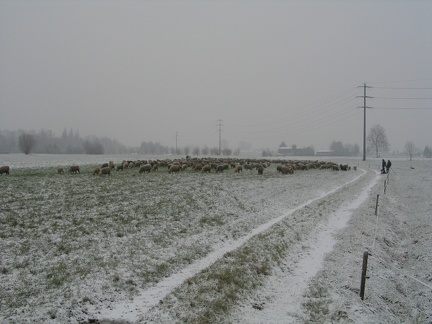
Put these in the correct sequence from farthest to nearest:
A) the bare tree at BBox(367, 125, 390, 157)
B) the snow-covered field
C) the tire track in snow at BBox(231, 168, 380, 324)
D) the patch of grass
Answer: the bare tree at BBox(367, 125, 390, 157) < the patch of grass < the tire track in snow at BBox(231, 168, 380, 324) < the snow-covered field

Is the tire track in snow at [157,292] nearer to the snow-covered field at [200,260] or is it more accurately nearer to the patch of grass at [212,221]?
the snow-covered field at [200,260]

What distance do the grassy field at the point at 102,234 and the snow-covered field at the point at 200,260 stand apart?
49 mm

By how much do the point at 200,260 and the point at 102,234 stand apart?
433 centimetres

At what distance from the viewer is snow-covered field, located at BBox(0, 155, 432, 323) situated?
9.13 m

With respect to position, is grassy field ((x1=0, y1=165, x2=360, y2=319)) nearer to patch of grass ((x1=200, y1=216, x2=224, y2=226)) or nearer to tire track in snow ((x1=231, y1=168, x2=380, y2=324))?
patch of grass ((x1=200, y1=216, x2=224, y2=226))

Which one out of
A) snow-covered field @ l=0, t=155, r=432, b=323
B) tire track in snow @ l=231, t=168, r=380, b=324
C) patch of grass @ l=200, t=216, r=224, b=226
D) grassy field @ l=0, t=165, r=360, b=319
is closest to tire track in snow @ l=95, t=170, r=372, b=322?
snow-covered field @ l=0, t=155, r=432, b=323

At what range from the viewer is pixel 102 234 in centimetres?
1405

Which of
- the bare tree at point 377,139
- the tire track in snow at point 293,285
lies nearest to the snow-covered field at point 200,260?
the tire track in snow at point 293,285

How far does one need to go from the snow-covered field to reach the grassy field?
0.16 ft

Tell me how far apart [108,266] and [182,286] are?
102 inches

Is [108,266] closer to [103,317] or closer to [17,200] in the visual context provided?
[103,317]

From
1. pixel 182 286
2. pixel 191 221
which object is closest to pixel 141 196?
pixel 191 221

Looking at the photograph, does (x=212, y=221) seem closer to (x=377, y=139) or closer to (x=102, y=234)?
(x=102, y=234)

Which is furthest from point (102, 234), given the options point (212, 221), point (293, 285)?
point (293, 285)
